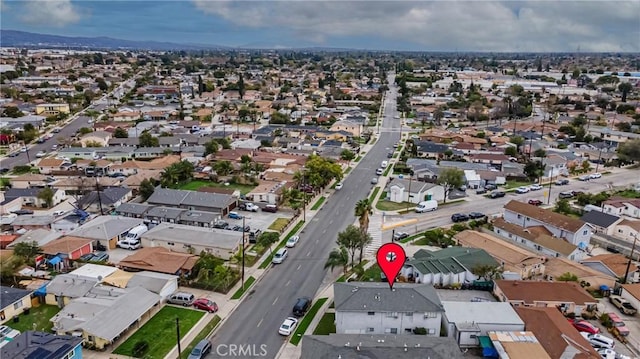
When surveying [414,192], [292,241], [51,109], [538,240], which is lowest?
[292,241]

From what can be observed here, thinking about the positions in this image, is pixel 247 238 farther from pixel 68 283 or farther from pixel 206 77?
pixel 206 77

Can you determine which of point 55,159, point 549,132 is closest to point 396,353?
point 55,159

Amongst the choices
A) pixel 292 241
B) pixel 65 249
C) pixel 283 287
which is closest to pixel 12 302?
pixel 65 249

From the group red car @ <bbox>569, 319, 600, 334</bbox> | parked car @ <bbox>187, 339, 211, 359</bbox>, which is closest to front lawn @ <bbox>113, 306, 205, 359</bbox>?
parked car @ <bbox>187, 339, 211, 359</bbox>

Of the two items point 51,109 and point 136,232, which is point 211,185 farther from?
point 51,109

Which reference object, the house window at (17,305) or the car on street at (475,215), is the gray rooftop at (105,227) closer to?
the house window at (17,305)
